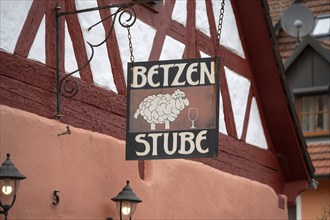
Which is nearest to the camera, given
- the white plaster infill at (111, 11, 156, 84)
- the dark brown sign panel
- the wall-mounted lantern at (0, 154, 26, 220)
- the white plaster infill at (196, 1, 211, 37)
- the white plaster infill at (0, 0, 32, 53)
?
the wall-mounted lantern at (0, 154, 26, 220)

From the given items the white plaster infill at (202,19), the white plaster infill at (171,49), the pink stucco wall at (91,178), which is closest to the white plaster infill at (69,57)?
the pink stucco wall at (91,178)

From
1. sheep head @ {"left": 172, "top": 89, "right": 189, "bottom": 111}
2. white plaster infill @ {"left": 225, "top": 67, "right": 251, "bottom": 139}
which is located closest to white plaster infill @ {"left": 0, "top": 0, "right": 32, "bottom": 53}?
sheep head @ {"left": 172, "top": 89, "right": 189, "bottom": 111}

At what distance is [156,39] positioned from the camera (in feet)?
43.8

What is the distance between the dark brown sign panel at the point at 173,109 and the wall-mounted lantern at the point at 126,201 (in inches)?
35.8

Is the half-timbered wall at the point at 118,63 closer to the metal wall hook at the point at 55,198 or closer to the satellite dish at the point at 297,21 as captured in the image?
the metal wall hook at the point at 55,198

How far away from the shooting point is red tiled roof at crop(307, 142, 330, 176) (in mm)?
21922

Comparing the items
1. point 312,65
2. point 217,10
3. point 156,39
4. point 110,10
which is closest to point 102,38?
point 110,10

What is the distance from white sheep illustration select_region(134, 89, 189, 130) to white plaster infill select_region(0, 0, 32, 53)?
143cm

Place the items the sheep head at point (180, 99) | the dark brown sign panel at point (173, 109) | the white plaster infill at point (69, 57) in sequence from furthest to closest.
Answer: the white plaster infill at point (69, 57)
the sheep head at point (180, 99)
the dark brown sign panel at point (173, 109)

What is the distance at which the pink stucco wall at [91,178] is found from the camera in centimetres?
1069

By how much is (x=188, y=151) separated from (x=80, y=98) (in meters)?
1.61

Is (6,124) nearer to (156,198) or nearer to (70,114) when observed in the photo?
(70,114)

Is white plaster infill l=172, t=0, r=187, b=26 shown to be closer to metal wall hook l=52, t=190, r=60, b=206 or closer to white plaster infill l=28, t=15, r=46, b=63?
white plaster infill l=28, t=15, r=46, b=63

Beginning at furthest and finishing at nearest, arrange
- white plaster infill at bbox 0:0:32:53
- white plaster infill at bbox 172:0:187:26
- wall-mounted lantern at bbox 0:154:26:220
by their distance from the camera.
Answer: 1. white plaster infill at bbox 172:0:187:26
2. white plaster infill at bbox 0:0:32:53
3. wall-mounted lantern at bbox 0:154:26:220
